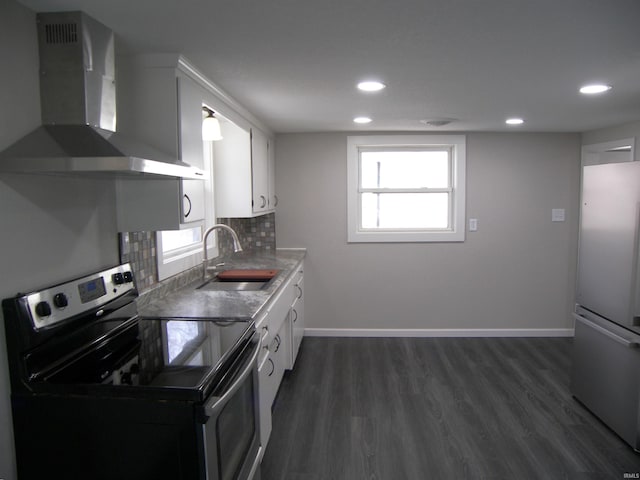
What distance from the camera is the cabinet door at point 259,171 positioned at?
337cm

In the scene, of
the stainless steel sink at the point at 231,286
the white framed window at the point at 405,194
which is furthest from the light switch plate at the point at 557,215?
the stainless steel sink at the point at 231,286

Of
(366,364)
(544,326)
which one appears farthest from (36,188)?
(544,326)

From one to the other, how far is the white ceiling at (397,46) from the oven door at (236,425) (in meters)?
1.26

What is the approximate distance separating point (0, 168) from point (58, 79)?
41 centimetres

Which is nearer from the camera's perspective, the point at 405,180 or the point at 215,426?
the point at 215,426

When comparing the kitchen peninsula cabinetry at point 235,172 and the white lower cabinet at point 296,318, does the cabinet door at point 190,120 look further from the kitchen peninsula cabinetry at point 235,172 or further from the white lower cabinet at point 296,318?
the white lower cabinet at point 296,318

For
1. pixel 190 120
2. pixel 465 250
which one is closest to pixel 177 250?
pixel 190 120

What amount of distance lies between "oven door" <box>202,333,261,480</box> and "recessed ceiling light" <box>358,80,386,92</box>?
1.47m

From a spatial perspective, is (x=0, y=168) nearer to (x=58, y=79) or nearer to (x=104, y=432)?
(x=58, y=79)

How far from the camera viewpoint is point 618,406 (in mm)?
2555

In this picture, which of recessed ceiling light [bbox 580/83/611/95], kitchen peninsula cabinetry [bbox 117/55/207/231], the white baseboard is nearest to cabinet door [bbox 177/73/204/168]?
kitchen peninsula cabinetry [bbox 117/55/207/231]

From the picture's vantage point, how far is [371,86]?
2398 mm

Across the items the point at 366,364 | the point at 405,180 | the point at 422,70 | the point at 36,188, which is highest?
the point at 422,70

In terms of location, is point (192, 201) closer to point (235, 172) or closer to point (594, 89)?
point (235, 172)
